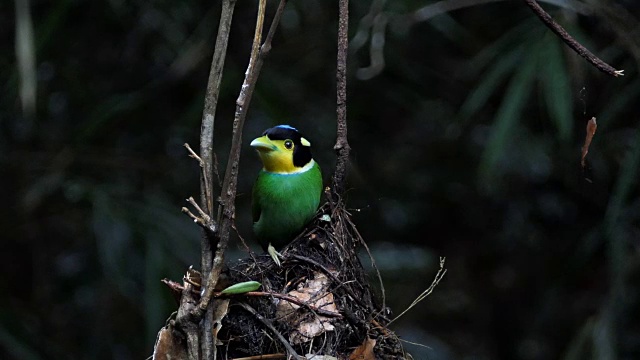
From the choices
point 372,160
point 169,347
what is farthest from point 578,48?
point 372,160

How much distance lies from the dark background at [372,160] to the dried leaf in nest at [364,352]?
201cm

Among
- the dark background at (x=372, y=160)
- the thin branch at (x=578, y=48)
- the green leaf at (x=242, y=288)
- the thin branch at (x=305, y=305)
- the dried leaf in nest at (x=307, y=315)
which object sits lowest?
the dark background at (x=372, y=160)

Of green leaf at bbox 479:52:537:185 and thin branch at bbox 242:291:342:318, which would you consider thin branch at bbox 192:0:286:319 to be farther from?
green leaf at bbox 479:52:537:185

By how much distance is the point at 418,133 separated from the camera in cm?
562

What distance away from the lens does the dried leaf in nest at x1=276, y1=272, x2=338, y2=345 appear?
2051 mm

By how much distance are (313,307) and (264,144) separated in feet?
2.53

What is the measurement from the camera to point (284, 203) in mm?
2797

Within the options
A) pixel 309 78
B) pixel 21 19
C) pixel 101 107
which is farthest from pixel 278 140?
pixel 309 78

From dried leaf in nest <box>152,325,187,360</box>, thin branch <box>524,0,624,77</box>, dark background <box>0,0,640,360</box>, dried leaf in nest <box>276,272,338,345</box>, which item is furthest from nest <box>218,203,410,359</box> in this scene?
dark background <box>0,0,640,360</box>

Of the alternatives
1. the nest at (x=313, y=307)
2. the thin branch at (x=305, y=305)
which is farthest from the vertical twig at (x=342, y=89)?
the thin branch at (x=305, y=305)

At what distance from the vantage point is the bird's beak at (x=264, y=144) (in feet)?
8.89

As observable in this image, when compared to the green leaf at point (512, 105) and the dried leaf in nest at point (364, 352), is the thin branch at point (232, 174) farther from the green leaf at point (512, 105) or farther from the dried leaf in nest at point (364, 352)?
the green leaf at point (512, 105)

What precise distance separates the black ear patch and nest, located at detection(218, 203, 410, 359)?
47cm

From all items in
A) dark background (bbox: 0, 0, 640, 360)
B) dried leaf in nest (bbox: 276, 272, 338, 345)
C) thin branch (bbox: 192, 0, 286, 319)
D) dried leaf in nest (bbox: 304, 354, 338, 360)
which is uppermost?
thin branch (bbox: 192, 0, 286, 319)
